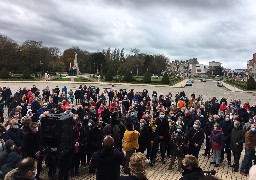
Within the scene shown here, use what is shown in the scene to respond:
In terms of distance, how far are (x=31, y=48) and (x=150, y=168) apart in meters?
79.2

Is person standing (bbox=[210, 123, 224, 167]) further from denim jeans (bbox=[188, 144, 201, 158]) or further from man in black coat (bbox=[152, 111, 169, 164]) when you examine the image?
man in black coat (bbox=[152, 111, 169, 164])

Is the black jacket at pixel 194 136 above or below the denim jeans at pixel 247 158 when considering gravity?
above

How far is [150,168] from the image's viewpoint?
481 inches

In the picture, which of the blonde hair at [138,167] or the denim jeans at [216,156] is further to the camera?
the denim jeans at [216,156]

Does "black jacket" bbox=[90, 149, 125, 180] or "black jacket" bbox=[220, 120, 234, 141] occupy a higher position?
"black jacket" bbox=[90, 149, 125, 180]

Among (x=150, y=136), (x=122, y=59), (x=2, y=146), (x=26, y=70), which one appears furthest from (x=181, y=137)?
(x=122, y=59)

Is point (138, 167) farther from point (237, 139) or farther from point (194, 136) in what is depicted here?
point (237, 139)

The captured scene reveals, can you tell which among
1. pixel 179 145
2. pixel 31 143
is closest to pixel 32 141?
pixel 31 143

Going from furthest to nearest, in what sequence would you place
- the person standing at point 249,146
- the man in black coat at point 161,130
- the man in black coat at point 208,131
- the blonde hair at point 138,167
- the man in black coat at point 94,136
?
the man in black coat at point 208,131
the man in black coat at point 161,130
the person standing at point 249,146
the man in black coat at point 94,136
the blonde hair at point 138,167

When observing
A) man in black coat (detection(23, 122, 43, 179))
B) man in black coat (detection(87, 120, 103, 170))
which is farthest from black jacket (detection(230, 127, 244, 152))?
man in black coat (detection(23, 122, 43, 179))

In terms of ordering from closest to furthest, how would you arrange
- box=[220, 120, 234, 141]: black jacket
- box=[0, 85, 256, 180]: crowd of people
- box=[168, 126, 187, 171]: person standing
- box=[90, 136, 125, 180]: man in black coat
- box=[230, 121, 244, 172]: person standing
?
box=[90, 136, 125, 180]: man in black coat
box=[0, 85, 256, 180]: crowd of people
box=[168, 126, 187, 171]: person standing
box=[230, 121, 244, 172]: person standing
box=[220, 120, 234, 141]: black jacket

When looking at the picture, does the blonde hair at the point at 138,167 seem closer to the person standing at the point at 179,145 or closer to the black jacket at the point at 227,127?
the person standing at the point at 179,145

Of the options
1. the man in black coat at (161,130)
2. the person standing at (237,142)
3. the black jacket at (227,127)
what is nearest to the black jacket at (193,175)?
the man in black coat at (161,130)

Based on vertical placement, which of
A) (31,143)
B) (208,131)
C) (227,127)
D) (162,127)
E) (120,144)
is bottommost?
(120,144)
